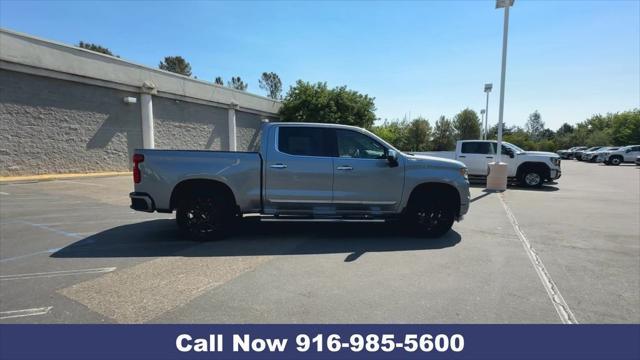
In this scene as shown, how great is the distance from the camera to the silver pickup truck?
6.25 meters

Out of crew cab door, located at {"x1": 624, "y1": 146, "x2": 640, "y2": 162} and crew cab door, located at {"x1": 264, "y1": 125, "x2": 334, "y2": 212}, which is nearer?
crew cab door, located at {"x1": 264, "y1": 125, "x2": 334, "y2": 212}

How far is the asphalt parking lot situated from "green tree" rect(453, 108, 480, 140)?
4640 centimetres

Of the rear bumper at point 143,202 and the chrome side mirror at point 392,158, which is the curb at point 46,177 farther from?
the chrome side mirror at point 392,158

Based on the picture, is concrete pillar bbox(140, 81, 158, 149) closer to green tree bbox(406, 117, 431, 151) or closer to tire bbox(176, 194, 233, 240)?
tire bbox(176, 194, 233, 240)

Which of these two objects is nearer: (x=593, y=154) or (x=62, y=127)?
(x=62, y=127)

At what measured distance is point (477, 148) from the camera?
54.5 feet

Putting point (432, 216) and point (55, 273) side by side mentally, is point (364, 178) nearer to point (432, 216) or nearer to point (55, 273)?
point (432, 216)

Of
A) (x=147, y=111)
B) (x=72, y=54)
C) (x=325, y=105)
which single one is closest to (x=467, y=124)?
(x=325, y=105)

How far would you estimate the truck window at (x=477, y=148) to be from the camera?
16405 millimetres

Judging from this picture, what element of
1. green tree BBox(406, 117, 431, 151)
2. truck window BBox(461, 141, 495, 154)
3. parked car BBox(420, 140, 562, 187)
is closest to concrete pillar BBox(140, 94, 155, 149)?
parked car BBox(420, 140, 562, 187)

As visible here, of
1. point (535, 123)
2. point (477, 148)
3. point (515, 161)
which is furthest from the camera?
point (535, 123)

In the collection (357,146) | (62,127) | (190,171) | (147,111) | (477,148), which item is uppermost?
(147,111)

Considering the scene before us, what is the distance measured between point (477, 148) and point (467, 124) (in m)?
39.3

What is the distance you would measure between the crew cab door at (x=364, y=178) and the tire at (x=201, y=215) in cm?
203
